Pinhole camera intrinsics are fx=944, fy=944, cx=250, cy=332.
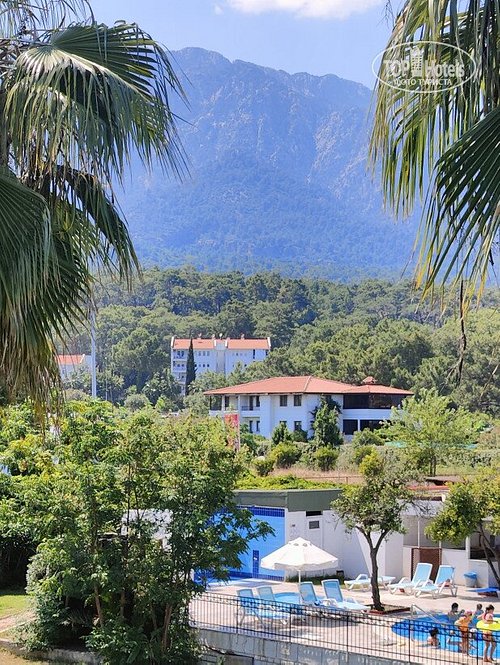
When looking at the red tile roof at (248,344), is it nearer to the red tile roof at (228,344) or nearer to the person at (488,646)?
the red tile roof at (228,344)

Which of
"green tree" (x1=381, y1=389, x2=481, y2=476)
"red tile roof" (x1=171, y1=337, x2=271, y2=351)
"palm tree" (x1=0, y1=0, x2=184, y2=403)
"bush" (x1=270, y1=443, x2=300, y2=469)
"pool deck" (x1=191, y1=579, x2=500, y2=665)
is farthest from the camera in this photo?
"red tile roof" (x1=171, y1=337, x2=271, y2=351)

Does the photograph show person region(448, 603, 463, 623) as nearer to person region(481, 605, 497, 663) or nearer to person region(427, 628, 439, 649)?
person region(427, 628, 439, 649)

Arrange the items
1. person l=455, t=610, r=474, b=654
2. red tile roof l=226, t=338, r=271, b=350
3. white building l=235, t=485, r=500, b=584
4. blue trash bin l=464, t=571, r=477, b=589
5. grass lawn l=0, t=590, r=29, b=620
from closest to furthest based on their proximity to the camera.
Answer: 1. person l=455, t=610, r=474, b=654
2. grass lawn l=0, t=590, r=29, b=620
3. blue trash bin l=464, t=571, r=477, b=589
4. white building l=235, t=485, r=500, b=584
5. red tile roof l=226, t=338, r=271, b=350

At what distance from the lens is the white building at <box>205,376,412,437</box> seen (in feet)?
216

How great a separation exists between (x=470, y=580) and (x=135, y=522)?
1063cm

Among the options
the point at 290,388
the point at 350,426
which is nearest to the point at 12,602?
the point at 290,388

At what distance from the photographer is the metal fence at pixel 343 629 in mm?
16797

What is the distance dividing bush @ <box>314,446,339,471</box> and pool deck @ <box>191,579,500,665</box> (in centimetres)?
2012

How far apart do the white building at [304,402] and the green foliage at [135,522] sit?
45.4m

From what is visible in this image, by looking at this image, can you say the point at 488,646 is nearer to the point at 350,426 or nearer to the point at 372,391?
the point at 372,391

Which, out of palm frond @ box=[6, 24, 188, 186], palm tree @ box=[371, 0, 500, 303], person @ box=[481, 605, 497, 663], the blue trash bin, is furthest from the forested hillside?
palm tree @ box=[371, 0, 500, 303]

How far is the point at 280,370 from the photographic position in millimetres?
94812

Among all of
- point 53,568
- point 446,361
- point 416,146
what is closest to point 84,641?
point 53,568

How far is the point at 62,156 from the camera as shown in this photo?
5.05m
